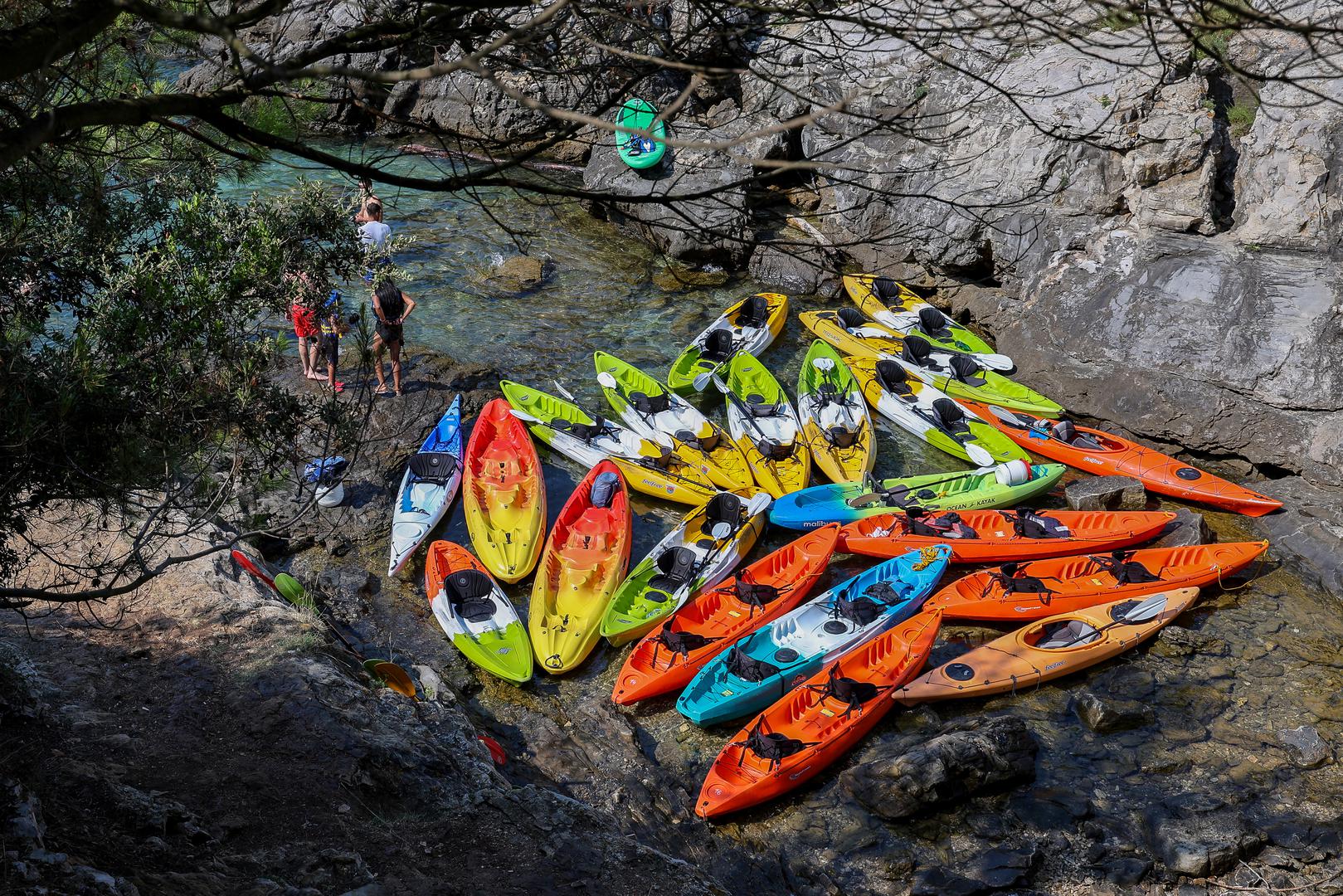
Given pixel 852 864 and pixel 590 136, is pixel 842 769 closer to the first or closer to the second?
pixel 852 864

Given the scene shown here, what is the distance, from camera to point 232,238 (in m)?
5.64

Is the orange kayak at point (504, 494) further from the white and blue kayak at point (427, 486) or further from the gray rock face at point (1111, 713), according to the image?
the gray rock face at point (1111, 713)

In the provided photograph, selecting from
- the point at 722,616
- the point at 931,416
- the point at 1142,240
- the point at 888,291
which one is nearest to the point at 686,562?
the point at 722,616

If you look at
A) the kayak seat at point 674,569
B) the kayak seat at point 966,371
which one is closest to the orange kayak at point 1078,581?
the kayak seat at point 674,569

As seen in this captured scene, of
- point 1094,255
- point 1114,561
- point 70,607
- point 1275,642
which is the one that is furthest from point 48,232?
point 1094,255

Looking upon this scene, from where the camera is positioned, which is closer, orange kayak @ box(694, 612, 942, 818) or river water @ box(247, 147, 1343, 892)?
river water @ box(247, 147, 1343, 892)

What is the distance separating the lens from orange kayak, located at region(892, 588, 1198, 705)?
782cm

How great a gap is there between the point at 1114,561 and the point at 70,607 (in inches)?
342

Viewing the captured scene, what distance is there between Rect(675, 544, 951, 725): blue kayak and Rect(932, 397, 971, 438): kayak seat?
2.20 meters

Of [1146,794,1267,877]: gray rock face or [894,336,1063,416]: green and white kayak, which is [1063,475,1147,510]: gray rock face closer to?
[894,336,1063,416]: green and white kayak

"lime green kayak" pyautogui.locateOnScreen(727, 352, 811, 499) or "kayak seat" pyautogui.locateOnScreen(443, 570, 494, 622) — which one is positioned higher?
"lime green kayak" pyautogui.locateOnScreen(727, 352, 811, 499)

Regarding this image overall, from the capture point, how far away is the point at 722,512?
366 inches

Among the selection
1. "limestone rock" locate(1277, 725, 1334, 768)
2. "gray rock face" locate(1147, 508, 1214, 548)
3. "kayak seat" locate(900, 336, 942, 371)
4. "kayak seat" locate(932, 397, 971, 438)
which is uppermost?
"kayak seat" locate(900, 336, 942, 371)

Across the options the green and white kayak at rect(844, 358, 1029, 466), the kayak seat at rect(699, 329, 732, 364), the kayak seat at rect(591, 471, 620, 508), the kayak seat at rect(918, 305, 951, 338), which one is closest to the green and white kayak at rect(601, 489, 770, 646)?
the kayak seat at rect(591, 471, 620, 508)
